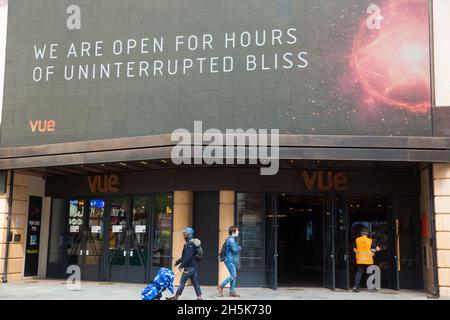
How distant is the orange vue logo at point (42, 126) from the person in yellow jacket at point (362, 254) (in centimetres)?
995

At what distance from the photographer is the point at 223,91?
51.4 ft

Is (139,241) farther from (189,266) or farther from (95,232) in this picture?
(189,266)

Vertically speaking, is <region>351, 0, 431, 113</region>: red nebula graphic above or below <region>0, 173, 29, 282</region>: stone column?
above

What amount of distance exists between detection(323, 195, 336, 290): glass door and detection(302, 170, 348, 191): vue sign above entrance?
34cm

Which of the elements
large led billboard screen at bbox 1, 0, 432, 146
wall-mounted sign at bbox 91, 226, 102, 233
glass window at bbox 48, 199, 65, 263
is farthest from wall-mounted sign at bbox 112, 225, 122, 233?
large led billboard screen at bbox 1, 0, 432, 146

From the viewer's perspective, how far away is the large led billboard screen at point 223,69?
1516cm

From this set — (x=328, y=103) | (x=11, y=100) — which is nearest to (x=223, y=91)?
(x=328, y=103)

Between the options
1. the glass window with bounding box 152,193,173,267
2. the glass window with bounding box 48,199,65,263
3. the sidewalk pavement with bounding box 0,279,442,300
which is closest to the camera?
the sidewalk pavement with bounding box 0,279,442,300

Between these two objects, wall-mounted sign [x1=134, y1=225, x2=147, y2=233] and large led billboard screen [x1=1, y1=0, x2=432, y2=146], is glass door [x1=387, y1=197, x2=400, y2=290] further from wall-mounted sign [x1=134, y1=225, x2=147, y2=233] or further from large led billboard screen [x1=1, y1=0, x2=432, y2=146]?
wall-mounted sign [x1=134, y1=225, x2=147, y2=233]

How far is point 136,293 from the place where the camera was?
586 inches

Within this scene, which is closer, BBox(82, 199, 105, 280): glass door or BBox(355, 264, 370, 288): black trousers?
BBox(355, 264, 370, 288): black trousers

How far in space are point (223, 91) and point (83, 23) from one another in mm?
5231

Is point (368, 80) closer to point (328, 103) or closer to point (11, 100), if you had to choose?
point (328, 103)

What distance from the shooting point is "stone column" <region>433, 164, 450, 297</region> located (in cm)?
1465
